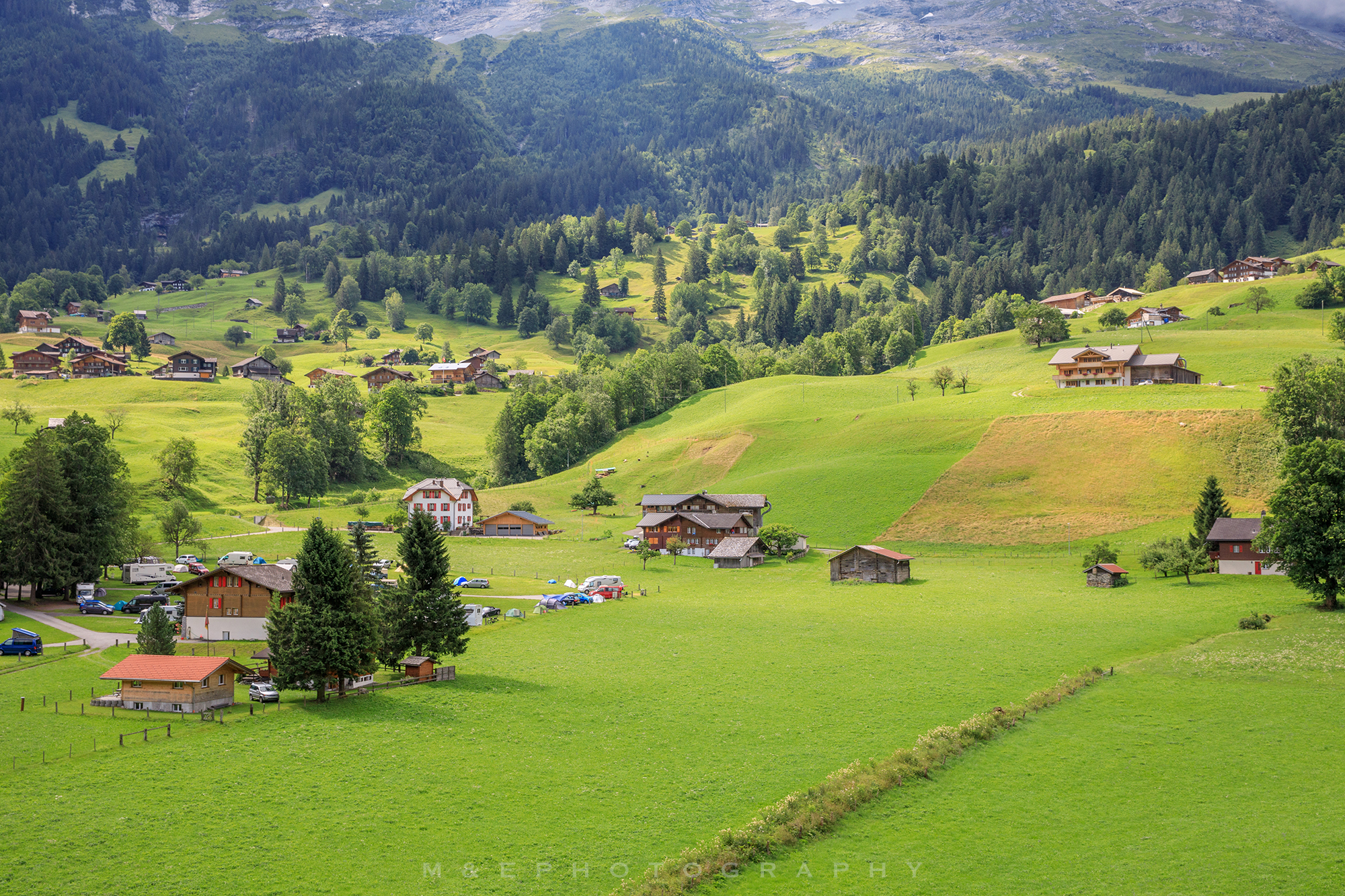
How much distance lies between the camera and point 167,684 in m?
45.8

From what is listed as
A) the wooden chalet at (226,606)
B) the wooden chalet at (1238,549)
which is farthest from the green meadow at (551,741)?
the wooden chalet at (1238,549)

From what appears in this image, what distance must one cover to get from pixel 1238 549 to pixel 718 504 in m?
47.4

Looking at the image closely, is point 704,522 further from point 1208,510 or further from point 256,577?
point 256,577

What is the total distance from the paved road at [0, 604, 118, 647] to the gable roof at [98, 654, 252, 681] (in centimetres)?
1177

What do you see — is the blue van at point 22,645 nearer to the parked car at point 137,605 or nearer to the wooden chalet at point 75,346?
the parked car at point 137,605

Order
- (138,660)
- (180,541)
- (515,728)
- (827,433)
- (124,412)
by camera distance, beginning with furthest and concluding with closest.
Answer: (124,412)
(827,433)
(180,541)
(138,660)
(515,728)

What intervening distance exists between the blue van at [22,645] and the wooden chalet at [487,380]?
459 feet

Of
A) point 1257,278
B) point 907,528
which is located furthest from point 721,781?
point 1257,278

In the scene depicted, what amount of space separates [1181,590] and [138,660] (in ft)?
216

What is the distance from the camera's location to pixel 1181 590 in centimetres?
6975

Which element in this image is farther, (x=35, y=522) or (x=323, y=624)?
(x=35, y=522)

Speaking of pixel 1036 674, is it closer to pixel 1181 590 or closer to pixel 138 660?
pixel 1181 590

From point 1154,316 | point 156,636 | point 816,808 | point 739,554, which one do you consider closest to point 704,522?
point 739,554

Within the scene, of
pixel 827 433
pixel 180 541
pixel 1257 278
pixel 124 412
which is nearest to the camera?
pixel 180 541
